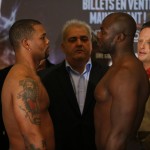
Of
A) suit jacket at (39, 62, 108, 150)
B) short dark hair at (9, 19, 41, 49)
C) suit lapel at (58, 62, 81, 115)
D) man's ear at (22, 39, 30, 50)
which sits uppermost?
short dark hair at (9, 19, 41, 49)

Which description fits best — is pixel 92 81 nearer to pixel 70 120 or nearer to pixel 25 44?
pixel 70 120

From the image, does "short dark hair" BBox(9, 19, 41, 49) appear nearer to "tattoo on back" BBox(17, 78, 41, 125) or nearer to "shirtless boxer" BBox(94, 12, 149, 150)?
"tattoo on back" BBox(17, 78, 41, 125)

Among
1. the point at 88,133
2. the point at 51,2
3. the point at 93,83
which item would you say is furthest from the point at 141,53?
the point at 51,2

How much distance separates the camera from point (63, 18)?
3529 millimetres

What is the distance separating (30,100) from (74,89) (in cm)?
92

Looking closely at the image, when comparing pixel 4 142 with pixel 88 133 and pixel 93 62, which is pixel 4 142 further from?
pixel 93 62

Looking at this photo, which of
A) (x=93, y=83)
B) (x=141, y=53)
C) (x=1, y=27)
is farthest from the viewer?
(x=1, y=27)

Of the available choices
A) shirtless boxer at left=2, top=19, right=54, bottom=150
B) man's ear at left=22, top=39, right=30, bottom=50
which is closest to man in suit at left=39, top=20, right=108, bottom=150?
shirtless boxer at left=2, top=19, right=54, bottom=150

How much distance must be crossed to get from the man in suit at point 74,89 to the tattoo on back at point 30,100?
787mm

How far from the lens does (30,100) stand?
2.34m

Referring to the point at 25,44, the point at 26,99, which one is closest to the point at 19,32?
the point at 25,44

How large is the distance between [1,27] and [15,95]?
50.1 inches

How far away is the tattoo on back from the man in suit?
2.58 feet

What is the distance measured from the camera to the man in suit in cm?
312
